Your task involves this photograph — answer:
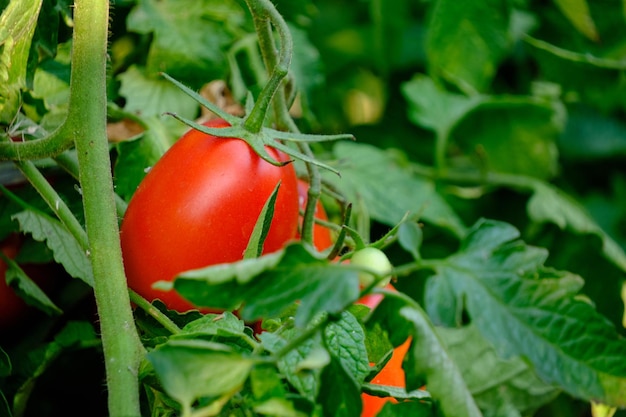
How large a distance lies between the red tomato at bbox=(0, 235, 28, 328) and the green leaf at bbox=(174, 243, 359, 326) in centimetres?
29

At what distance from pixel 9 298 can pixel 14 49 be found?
20cm

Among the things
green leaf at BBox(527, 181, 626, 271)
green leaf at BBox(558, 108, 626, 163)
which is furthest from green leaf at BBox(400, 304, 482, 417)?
green leaf at BBox(558, 108, 626, 163)

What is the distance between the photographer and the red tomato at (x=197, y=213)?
497mm

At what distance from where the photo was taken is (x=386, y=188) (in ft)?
2.78

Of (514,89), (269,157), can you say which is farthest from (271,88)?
(514,89)

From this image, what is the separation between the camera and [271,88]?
19.4 inches

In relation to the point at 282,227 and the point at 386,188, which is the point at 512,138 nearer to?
the point at 386,188

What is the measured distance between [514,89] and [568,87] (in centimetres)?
19

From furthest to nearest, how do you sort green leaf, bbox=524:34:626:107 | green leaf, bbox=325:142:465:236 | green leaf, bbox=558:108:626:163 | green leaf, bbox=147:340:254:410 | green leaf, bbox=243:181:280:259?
green leaf, bbox=558:108:626:163 < green leaf, bbox=524:34:626:107 < green leaf, bbox=325:142:465:236 < green leaf, bbox=243:181:280:259 < green leaf, bbox=147:340:254:410

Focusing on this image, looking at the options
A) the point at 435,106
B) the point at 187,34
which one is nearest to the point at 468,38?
the point at 435,106

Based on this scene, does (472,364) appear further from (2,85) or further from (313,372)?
(2,85)

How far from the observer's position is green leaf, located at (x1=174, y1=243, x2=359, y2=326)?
356mm

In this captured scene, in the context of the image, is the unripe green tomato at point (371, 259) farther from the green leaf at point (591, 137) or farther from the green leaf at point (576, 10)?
the green leaf at point (591, 137)

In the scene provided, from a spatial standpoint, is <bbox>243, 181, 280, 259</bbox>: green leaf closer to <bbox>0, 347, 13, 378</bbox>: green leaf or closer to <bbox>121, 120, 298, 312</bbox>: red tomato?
<bbox>121, 120, 298, 312</bbox>: red tomato
